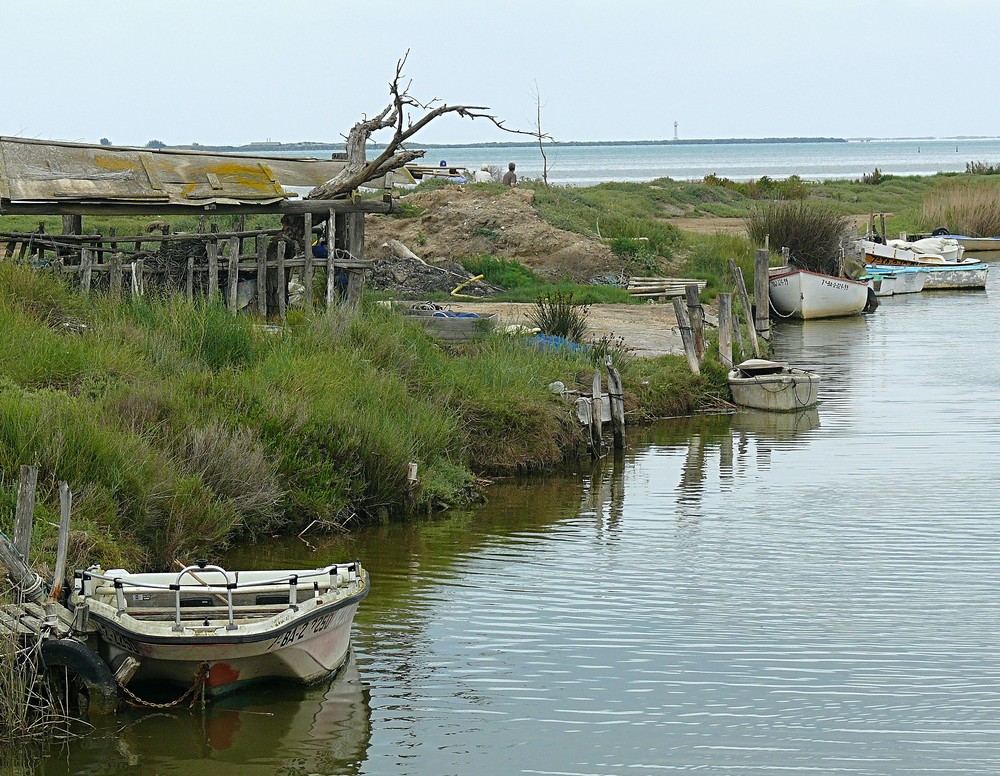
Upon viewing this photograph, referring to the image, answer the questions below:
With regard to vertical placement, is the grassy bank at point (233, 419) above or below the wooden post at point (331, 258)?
below

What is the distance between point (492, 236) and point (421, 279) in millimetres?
5786

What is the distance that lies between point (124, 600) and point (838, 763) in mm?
4513

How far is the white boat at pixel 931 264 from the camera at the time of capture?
39344 mm

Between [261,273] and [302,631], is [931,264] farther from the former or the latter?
[302,631]

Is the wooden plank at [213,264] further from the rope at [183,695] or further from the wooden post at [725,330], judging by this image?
the rope at [183,695]

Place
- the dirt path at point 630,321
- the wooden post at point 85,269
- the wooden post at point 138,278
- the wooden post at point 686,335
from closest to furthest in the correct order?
the wooden post at point 85,269 → the wooden post at point 138,278 → the wooden post at point 686,335 → the dirt path at point 630,321

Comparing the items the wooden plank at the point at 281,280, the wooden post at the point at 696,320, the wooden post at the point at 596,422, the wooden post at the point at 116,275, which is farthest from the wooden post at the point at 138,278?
the wooden post at the point at 696,320

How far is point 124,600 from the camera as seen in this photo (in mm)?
8344

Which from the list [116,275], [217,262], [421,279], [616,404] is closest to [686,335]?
[616,404]

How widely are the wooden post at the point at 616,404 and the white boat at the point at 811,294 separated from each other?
15442 millimetres

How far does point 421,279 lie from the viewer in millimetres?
30078

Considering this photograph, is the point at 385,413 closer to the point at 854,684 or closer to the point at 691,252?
the point at 854,684

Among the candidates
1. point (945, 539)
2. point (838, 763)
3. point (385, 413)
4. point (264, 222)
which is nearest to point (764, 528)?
point (945, 539)

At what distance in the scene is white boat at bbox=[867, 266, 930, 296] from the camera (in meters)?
39.1
